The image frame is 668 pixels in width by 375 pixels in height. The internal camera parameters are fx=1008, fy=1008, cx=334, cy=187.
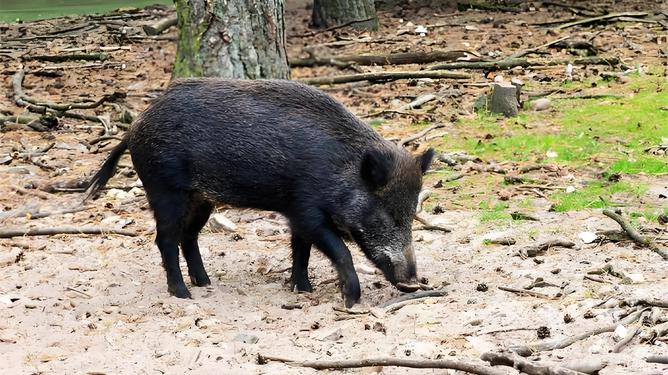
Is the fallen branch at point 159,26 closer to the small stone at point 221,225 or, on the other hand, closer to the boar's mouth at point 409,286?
the small stone at point 221,225

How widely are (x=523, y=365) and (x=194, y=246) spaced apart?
105 inches

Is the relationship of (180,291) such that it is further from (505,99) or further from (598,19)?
(598,19)

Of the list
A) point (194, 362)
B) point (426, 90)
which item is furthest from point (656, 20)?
point (194, 362)

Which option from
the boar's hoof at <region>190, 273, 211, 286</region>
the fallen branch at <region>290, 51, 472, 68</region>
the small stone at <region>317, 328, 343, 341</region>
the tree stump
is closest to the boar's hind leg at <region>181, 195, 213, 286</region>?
the boar's hoof at <region>190, 273, 211, 286</region>

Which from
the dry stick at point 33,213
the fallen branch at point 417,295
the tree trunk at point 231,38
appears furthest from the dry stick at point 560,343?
the tree trunk at point 231,38

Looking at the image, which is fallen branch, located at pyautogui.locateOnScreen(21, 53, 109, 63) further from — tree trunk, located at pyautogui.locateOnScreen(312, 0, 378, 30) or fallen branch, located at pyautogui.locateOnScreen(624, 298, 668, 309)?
fallen branch, located at pyautogui.locateOnScreen(624, 298, 668, 309)

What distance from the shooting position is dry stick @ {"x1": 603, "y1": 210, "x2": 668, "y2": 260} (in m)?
5.74

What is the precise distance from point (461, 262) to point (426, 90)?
4810mm

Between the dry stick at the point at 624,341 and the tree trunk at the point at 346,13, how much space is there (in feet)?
35.7

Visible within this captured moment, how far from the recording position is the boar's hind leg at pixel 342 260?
5.53 meters

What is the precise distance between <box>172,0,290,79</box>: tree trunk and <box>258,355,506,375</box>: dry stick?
4732 millimetres

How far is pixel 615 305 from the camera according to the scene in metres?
4.80

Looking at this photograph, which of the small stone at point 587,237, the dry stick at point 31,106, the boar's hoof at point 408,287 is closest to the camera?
the boar's hoof at point 408,287

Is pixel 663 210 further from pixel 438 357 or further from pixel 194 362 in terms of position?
pixel 194 362
